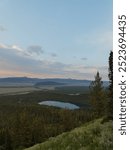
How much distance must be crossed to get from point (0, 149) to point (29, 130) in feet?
37.0

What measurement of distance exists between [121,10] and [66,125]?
12092 cm

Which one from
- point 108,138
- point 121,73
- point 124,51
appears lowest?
point 108,138

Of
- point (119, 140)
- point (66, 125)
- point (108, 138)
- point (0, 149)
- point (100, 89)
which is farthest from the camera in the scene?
point (66, 125)

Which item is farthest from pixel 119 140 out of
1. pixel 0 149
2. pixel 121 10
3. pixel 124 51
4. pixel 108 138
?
pixel 0 149

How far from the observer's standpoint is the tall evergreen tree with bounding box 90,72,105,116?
91625 millimetres

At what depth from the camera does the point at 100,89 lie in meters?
92.2

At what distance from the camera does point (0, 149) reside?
103 meters

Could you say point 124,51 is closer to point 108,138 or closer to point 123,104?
point 123,104

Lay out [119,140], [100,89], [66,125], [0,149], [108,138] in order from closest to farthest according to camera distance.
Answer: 1. [119,140]
2. [108,138]
3. [100,89]
4. [0,149]
5. [66,125]

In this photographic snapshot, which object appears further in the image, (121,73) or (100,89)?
(100,89)

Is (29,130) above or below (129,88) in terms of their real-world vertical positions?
below

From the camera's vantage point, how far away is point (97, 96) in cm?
9219

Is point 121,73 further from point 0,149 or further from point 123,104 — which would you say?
point 0,149

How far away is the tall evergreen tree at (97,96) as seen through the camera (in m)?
91.6
